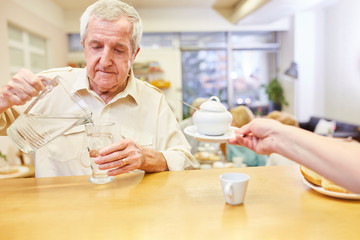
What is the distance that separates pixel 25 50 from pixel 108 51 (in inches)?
156

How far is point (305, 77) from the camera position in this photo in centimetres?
668

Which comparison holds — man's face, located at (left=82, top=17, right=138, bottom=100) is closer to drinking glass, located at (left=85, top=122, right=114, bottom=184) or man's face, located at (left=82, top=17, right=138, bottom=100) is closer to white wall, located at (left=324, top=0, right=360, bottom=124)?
drinking glass, located at (left=85, top=122, right=114, bottom=184)

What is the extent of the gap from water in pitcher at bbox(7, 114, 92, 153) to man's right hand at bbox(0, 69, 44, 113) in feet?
0.45

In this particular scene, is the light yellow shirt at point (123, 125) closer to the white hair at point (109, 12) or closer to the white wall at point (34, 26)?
the white hair at point (109, 12)

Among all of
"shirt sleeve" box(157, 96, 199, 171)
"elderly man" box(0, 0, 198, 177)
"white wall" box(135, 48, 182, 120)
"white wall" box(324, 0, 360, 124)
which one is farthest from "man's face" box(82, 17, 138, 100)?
"white wall" box(324, 0, 360, 124)

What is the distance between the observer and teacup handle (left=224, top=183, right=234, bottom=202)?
77cm

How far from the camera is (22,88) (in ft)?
3.15

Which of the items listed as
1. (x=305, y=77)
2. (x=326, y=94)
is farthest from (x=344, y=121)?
(x=305, y=77)

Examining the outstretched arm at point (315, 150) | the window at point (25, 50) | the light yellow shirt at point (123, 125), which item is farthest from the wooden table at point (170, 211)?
the window at point (25, 50)

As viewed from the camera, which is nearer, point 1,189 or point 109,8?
point 1,189

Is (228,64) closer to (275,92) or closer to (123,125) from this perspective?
(275,92)

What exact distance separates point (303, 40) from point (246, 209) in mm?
6693

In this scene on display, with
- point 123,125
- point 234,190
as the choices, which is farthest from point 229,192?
point 123,125

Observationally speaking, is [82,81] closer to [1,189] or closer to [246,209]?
[1,189]
